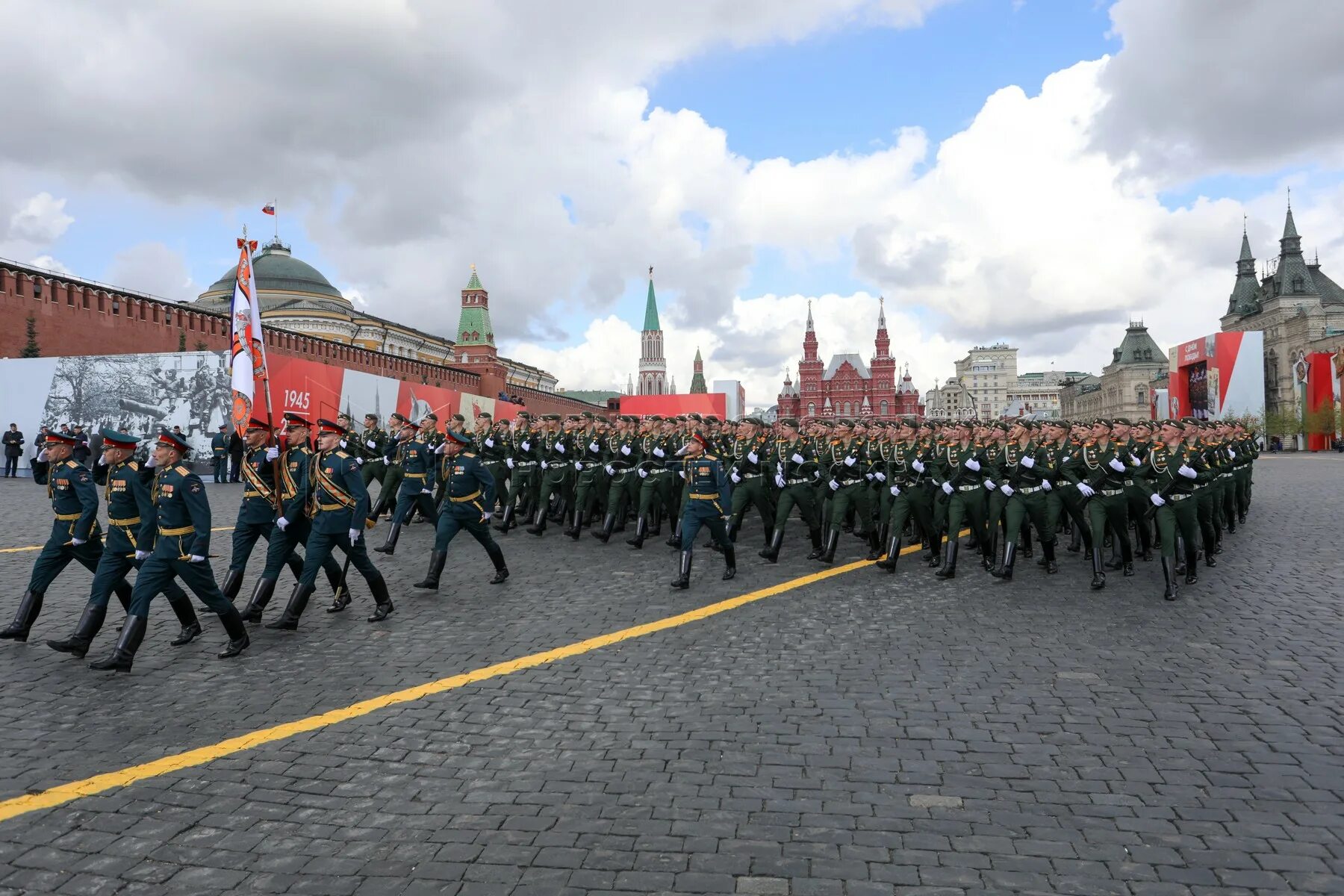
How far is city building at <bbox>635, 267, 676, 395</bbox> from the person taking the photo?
6885 inches

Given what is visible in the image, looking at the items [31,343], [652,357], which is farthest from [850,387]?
[31,343]

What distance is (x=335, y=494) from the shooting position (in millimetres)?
8031

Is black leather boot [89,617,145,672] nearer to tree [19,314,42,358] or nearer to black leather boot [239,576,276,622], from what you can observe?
black leather boot [239,576,276,622]

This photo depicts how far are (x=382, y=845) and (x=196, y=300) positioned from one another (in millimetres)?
97891

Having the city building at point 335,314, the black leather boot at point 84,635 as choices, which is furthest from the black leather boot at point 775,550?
the city building at point 335,314

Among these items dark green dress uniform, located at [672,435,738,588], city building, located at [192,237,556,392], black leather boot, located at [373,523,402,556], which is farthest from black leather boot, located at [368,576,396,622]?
city building, located at [192,237,556,392]

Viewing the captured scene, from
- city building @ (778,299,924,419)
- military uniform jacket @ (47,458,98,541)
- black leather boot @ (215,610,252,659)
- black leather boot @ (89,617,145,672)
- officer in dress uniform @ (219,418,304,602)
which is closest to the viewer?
black leather boot @ (89,617,145,672)

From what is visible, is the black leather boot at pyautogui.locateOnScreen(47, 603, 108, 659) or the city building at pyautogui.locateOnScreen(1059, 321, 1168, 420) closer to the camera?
the black leather boot at pyautogui.locateOnScreen(47, 603, 108, 659)

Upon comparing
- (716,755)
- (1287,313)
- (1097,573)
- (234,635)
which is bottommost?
(716,755)

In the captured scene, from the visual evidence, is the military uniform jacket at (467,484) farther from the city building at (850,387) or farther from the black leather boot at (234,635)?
the city building at (850,387)

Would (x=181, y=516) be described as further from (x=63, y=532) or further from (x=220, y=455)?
(x=220, y=455)

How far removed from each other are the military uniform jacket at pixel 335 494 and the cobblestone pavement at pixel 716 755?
39.0 inches

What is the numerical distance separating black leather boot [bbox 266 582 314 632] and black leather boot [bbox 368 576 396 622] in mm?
580

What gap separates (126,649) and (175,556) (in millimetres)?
749
